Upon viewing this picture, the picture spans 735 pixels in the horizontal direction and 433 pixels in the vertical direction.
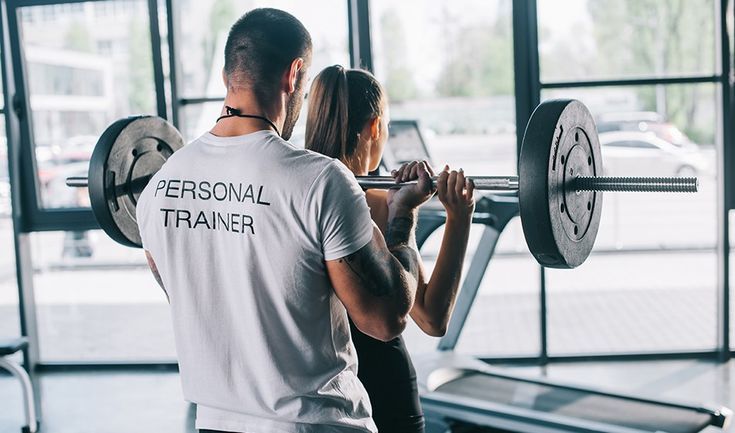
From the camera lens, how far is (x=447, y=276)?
4.07ft

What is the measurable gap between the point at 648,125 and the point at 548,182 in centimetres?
251

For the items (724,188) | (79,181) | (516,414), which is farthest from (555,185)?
(724,188)

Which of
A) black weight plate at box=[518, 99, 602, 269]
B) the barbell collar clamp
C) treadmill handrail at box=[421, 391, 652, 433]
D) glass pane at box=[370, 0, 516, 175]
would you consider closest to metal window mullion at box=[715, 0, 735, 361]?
glass pane at box=[370, 0, 516, 175]

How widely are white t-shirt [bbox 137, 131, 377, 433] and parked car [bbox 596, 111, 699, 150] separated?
2716mm

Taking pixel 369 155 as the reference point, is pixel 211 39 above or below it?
above

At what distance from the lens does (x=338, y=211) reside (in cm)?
93

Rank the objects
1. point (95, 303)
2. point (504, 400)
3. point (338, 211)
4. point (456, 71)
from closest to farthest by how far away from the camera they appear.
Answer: point (338, 211) < point (504, 400) < point (456, 71) < point (95, 303)

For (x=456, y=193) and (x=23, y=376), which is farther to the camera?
(x=23, y=376)

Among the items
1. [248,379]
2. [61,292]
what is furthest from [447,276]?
[61,292]

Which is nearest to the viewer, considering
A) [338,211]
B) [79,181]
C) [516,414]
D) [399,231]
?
[338,211]

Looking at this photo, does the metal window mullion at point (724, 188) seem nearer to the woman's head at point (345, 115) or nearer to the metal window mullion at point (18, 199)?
the woman's head at point (345, 115)

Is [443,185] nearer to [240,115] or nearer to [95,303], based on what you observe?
[240,115]

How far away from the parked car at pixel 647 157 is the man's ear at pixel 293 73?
8.63ft

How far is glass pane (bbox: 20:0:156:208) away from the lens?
3.69 metres
